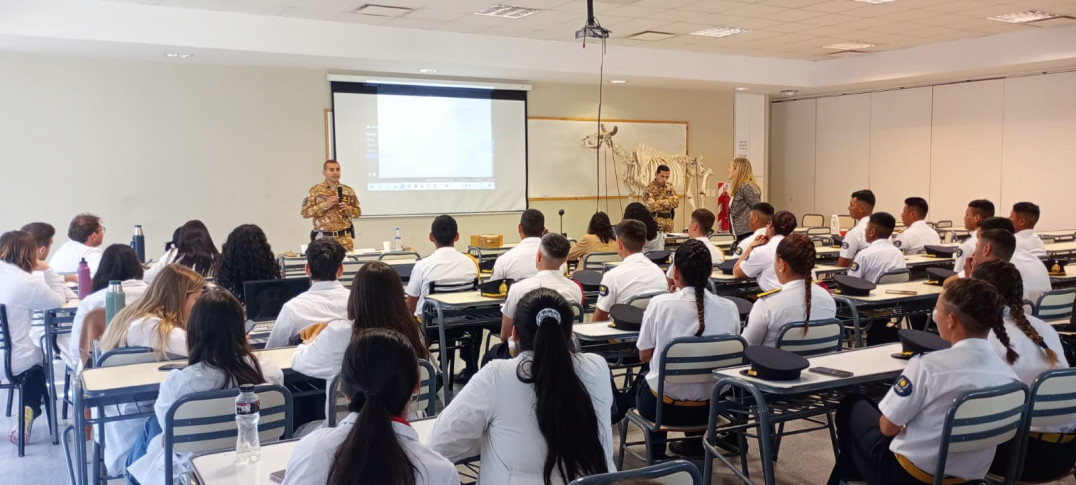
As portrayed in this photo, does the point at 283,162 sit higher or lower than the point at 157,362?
higher

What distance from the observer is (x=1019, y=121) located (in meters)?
10.7

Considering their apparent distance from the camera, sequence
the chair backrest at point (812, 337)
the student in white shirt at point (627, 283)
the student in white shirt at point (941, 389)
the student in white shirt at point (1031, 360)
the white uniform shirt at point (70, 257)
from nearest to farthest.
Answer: the student in white shirt at point (941, 389) < the student in white shirt at point (1031, 360) < the chair backrest at point (812, 337) < the student in white shirt at point (627, 283) < the white uniform shirt at point (70, 257)

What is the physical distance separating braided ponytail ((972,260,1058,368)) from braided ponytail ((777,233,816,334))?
699 mm

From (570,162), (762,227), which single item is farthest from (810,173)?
(762,227)

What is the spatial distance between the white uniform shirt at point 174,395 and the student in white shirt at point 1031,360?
2675 mm

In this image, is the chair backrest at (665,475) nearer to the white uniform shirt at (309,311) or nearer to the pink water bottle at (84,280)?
the white uniform shirt at (309,311)

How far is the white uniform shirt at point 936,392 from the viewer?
2525 millimetres

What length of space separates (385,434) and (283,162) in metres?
8.00

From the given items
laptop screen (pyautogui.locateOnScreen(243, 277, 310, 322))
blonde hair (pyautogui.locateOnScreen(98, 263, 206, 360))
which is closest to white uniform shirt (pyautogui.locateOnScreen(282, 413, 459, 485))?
blonde hair (pyautogui.locateOnScreen(98, 263, 206, 360))

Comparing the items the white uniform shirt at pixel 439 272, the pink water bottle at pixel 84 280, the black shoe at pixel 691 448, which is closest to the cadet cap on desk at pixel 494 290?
the white uniform shirt at pixel 439 272

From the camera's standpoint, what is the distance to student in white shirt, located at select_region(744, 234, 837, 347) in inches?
143

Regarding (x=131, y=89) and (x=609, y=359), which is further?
(x=131, y=89)

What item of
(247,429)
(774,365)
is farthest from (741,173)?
(247,429)

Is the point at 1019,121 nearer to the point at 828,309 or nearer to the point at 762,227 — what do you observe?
the point at 762,227
